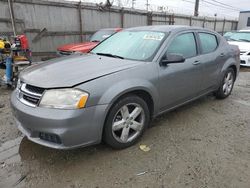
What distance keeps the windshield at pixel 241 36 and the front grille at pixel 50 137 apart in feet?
32.1

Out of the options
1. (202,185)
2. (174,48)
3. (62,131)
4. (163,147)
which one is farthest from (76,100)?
(174,48)

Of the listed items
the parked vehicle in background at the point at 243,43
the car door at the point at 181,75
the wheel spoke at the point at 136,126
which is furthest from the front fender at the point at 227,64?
the parked vehicle in background at the point at 243,43

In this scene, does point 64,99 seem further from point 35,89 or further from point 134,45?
point 134,45

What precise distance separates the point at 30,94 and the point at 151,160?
163cm

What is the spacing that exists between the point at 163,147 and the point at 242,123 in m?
1.68

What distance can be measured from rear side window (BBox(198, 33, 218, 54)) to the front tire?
1815mm

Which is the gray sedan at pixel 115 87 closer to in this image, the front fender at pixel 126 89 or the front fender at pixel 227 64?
the front fender at pixel 126 89

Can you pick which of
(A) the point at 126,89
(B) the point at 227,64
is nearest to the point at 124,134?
(A) the point at 126,89

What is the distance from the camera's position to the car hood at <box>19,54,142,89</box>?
2.35 metres

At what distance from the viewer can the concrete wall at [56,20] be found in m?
8.66

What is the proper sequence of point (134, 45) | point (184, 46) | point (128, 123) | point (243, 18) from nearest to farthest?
point (128, 123) < point (134, 45) < point (184, 46) < point (243, 18)

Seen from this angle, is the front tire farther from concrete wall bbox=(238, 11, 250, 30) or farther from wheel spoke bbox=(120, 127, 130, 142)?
concrete wall bbox=(238, 11, 250, 30)

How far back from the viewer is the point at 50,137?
7.52 feet

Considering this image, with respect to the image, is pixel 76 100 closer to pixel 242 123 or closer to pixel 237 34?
pixel 242 123
